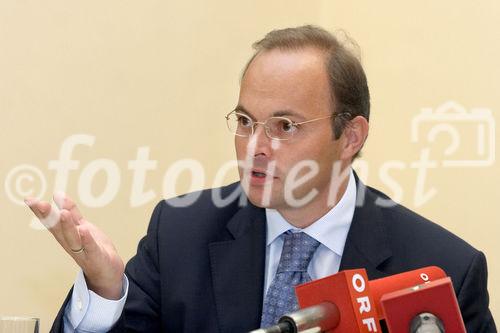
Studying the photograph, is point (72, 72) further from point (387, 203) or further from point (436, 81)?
point (436, 81)

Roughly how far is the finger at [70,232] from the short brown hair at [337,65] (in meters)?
0.80

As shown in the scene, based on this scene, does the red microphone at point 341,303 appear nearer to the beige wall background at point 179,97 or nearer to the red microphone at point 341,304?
the red microphone at point 341,304

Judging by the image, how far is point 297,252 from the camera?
7.70 feet

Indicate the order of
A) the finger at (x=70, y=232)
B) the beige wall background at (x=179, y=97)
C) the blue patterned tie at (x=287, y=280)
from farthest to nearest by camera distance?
1. the beige wall background at (x=179, y=97)
2. the blue patterned tie at (x=287, y=280)
3. the finger at (x=70, y=232)

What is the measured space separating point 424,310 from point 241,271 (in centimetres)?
90

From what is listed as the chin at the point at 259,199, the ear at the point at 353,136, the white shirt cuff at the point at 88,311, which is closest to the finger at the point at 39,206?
the white shirt cuff at the point at 88,311

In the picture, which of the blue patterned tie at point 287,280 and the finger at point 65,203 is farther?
the blue patterned tie at point 287,280

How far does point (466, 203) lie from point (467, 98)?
44 centimetres

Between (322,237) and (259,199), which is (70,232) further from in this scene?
(322,237)

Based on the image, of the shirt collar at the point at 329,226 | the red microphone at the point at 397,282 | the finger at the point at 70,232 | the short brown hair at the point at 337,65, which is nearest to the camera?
the red microphone at the point at 397,282

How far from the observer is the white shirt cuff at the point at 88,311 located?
2006 mm

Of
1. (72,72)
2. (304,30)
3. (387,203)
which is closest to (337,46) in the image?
(304,30)

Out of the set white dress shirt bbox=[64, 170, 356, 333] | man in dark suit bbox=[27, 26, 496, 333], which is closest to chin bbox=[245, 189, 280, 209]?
man in dark suit bbox=[27, 26, 496, 333]

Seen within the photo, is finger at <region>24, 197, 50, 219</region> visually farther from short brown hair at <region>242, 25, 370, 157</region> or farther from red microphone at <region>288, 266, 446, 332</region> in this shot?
short brown hair at <region>242, 25, 370, 157</region>
